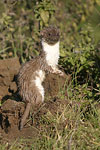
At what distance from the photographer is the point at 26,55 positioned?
6.90 meters

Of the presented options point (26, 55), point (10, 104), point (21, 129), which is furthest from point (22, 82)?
point (26, 55)

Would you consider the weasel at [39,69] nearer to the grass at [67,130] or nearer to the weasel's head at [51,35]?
the weasel's head at [51,35]

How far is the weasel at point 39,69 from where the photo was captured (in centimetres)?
506

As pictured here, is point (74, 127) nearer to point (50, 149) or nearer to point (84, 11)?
point (50, 149)

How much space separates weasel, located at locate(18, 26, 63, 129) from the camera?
199 inches

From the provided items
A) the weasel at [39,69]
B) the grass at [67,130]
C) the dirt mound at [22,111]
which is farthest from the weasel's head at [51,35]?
the grass at [67,130]

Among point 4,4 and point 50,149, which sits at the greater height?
point 4,4

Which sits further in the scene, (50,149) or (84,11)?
(84,11)

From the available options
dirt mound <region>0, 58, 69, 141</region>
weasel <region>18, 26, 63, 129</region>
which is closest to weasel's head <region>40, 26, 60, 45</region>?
weasel <region>18, 26, 63, 129</region>

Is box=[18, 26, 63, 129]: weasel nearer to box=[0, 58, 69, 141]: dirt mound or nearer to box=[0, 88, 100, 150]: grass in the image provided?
box=[0, 58, 69, 141]: dirt mound

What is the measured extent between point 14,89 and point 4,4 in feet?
8.53

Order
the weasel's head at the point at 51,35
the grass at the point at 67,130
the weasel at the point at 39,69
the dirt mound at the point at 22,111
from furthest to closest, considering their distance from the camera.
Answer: the weasel's head at the point at 51,35 → the weasel at the point at 39,69 → the dirt mound at the point at 22,111 → the grass at the point at 67,130

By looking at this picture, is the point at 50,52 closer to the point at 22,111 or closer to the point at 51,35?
the point at 51,35

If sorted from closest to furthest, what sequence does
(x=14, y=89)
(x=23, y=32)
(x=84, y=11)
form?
(x=14, y=89)
(x=23, y=32)
(x=84, y=11)
